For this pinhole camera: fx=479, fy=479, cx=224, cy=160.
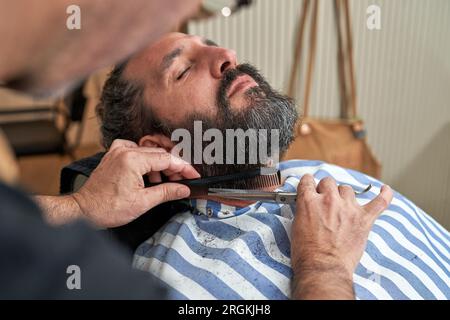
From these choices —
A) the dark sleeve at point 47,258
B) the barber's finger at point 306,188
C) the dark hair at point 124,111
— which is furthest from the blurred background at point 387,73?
the dark sleeve at point 47,258

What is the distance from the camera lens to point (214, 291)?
0.95 metres

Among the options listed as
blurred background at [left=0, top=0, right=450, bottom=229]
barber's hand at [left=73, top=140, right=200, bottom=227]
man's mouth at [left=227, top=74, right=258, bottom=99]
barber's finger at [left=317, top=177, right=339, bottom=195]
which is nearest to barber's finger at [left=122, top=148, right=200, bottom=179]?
barber's hand at [left=73, top=140, right=200, bottom=227]

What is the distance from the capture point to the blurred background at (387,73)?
2213 mm

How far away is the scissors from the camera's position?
3.53 feet

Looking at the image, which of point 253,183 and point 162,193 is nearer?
point 162,193

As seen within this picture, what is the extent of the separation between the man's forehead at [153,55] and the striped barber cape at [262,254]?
1.23ft

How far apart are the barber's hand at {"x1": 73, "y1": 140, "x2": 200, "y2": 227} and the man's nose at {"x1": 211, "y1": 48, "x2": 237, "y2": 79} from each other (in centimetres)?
25

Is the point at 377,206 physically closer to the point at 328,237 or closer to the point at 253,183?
the point at 328,237

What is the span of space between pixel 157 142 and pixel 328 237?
0.52 meters

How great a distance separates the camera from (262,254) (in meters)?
1.03

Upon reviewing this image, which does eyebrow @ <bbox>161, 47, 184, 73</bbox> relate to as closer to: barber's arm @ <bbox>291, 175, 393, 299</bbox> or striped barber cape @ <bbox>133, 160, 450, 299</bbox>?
striped barber cape @ <bbox>133, 160, 450, 299</bbox>

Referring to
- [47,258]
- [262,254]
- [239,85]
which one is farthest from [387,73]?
[47,258]

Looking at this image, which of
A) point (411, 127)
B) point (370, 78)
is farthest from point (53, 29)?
point (411, 127)
